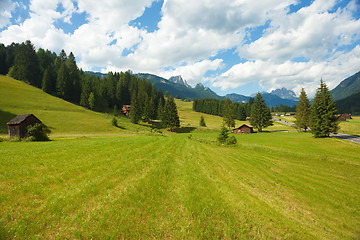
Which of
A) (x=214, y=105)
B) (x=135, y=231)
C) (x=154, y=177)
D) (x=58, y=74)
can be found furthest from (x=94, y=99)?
(x=214, y=105)

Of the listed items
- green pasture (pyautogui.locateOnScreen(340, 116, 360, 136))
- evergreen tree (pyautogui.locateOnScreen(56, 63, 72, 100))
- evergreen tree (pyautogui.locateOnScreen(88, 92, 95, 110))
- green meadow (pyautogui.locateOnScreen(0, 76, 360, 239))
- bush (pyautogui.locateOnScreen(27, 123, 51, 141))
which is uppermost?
evergreen tree (pyautogui.locateOnScreen(56, 63, 72, 100))

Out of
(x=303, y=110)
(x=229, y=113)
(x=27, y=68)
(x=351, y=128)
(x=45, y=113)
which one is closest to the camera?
(x=45, y=113)

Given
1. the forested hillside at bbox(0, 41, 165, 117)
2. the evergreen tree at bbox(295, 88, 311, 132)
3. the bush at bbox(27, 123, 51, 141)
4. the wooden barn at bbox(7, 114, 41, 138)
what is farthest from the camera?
the forested hillside at bbox(0, 41, 165, 117)

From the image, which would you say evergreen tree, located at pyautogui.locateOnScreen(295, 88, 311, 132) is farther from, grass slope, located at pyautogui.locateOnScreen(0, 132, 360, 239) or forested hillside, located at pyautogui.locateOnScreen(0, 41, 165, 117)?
forested hillside, located at pyautogui.locateOnScreen(0, 41, 165, 117)

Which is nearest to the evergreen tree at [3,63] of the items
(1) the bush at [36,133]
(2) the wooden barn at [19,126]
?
(2) the wooden barn at [19,126]

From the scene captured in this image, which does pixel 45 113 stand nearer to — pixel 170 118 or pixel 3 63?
pixel 170 118

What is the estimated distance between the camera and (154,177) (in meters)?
11.7

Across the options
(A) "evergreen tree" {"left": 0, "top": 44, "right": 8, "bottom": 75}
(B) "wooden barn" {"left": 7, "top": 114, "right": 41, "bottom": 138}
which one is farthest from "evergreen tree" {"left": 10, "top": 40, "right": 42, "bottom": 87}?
(B) "wooden barn" {"left": 7, "top": 114, "right": 41, "bottom": 138}

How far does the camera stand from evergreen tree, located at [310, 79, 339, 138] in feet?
132

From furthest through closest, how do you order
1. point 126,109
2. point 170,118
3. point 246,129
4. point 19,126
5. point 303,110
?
point 126,109 → point 246,129 → point 170,118 → point 303,110 → point 19,126

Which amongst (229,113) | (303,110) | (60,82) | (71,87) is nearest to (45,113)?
(60,82)

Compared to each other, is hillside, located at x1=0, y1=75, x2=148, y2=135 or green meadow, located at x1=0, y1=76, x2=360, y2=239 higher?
hillside, located at x1=0, y1=75, x2=148, y2=135

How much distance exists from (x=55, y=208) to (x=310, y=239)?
12694 millimetres

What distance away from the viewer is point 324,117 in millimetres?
41000
